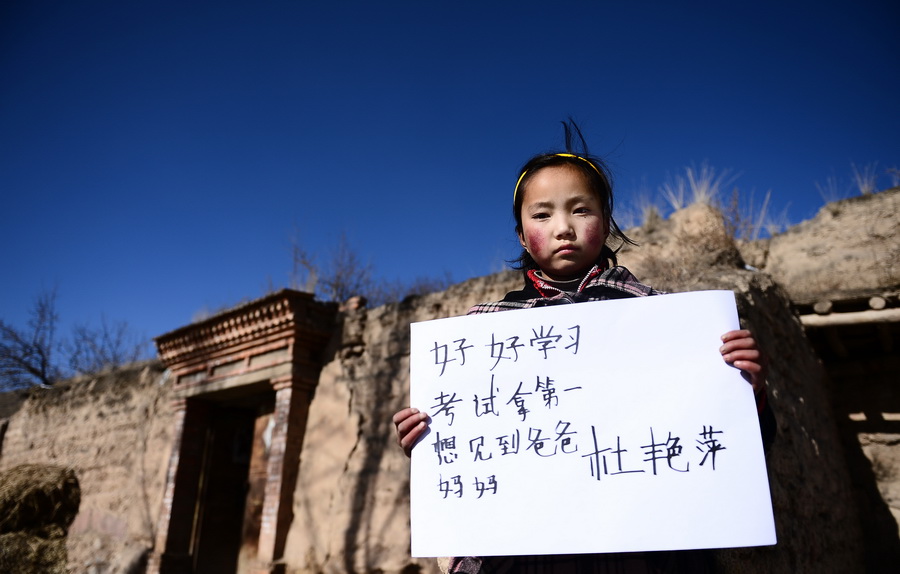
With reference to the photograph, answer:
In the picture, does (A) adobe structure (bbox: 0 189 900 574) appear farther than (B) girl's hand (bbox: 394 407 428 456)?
Yes

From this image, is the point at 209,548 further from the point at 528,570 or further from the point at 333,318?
the point at 528,570

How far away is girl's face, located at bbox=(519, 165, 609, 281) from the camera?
1504 millimetres

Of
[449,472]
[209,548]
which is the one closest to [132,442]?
[209,548]

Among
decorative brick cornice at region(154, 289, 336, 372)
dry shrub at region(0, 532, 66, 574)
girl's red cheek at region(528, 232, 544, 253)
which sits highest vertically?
decorative brick cornice at region(154, 289, 336, 372)

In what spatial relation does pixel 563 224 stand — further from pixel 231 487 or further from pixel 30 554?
pixel 231 487

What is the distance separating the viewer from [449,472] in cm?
135

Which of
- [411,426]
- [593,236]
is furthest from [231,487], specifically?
[593,236]

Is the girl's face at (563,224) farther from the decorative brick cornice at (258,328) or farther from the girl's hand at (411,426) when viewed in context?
the decorative brick cornice at (258,328)

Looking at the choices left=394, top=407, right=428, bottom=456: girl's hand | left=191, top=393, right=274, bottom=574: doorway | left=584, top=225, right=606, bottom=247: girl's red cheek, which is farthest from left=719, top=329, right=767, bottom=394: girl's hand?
left=191, top=393, right=274, bottom=574: doorway

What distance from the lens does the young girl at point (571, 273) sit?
125cm

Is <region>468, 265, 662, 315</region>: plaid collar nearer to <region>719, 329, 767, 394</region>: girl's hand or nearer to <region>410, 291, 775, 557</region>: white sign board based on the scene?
<region>410, 291, 775, 557</region>: white sign board

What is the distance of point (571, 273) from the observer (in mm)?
1544

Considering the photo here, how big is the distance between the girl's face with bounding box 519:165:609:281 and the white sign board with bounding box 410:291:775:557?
0.62 feet

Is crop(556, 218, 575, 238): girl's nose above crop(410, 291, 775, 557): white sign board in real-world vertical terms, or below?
above
